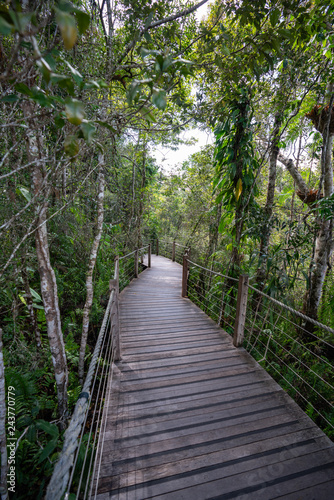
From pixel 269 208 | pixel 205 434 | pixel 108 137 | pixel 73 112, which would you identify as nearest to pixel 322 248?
pixel 269 208

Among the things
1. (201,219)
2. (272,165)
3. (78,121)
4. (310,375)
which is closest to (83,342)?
(78,121)

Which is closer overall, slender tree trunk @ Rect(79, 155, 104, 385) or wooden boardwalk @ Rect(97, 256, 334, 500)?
wooden boardwalk @ Rect(97, 256, 334, 500)

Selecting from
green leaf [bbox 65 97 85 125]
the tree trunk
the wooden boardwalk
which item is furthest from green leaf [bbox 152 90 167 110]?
the tree trunk

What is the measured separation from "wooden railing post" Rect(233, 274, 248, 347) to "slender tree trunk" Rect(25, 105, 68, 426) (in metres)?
2.21

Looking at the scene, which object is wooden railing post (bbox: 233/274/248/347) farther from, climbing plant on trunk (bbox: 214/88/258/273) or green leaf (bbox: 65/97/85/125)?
green leaf (bbox: 65/97/85/125)

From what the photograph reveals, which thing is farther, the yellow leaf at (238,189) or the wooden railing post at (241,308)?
the yellow leaf at (238,189)

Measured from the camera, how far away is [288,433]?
1.93 meters

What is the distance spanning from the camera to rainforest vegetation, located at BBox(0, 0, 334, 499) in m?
1.42

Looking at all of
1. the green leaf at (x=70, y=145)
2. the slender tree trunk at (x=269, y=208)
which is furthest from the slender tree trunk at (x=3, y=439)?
the slender tree trunk at (x=269, y=208)

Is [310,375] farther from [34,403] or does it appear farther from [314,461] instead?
[34,403]

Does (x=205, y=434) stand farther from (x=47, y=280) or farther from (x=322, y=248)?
(x=322, y=248)

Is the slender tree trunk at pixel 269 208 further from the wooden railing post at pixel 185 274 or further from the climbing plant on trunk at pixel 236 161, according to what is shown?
the wooden railing post at pixel 185 274

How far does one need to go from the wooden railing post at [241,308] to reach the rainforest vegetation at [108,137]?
547 mm

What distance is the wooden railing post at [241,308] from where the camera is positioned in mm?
2985
